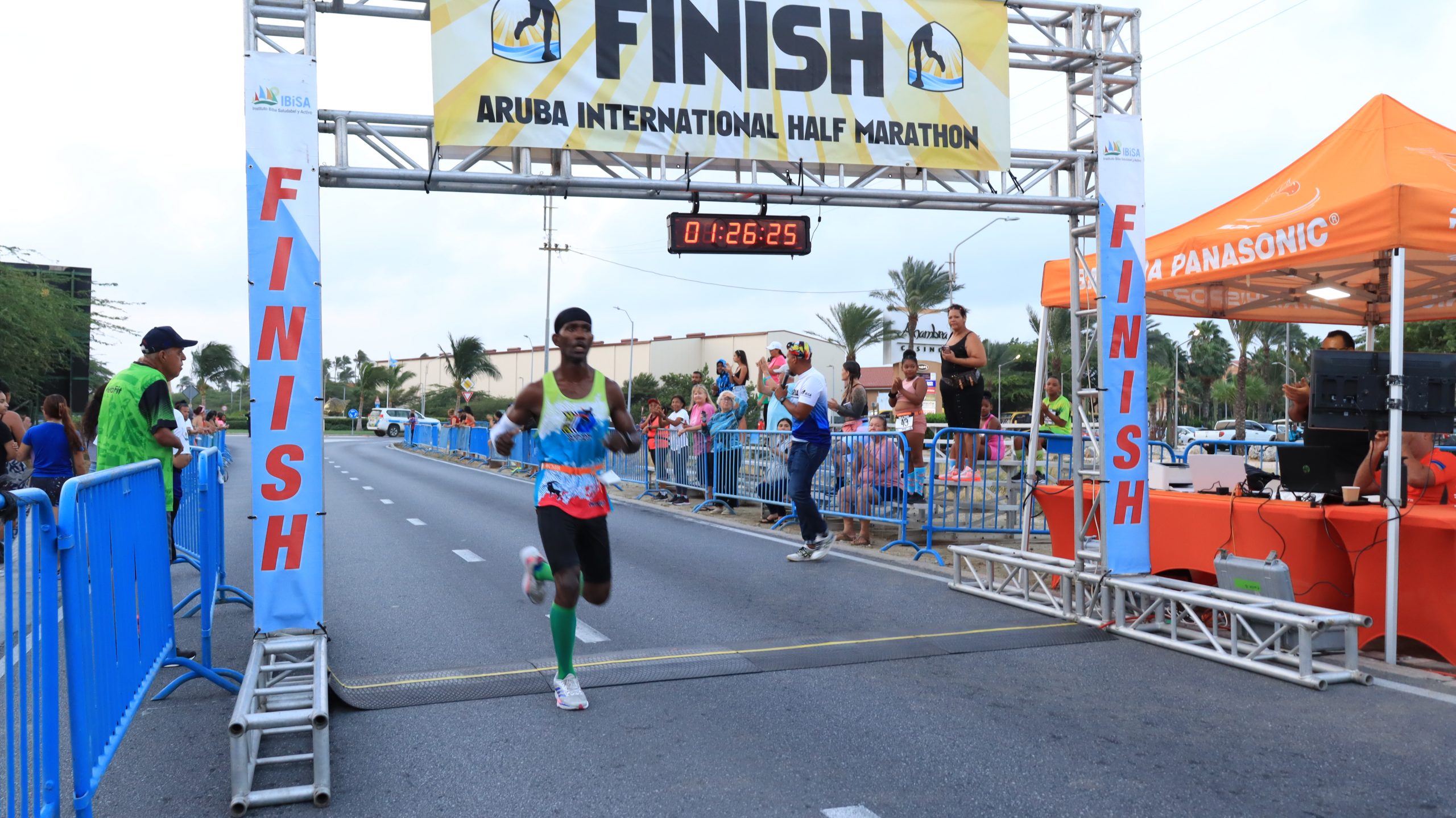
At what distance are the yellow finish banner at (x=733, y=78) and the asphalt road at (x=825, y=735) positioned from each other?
3.40 meters

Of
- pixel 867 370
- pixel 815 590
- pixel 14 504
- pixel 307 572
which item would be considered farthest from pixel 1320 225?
pixel 867 370

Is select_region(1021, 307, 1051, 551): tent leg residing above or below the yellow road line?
above

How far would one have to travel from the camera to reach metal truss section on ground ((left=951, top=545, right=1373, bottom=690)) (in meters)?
5.58

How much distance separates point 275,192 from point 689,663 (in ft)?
11.9

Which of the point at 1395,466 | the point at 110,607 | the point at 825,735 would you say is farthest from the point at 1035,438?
the point at 110,607

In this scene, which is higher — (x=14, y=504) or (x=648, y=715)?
(x=14, y=504)

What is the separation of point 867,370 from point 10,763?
72.7 metres

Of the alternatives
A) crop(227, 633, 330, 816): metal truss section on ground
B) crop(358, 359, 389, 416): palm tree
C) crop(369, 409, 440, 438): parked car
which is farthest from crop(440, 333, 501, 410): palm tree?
crop(227, 633, 330, 816): metal truss section on ground

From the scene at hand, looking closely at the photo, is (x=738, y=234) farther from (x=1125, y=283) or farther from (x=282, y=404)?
(x=282, y=404)

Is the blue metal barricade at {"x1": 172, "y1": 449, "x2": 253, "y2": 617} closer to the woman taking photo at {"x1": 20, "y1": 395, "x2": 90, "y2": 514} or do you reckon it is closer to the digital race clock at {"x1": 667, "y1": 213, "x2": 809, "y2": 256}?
the woman taking photo at {"x1": 20, "y1": 395, "x2": 90, "y2": 514}

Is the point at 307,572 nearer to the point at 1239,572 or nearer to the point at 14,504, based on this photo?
the point at 14,504

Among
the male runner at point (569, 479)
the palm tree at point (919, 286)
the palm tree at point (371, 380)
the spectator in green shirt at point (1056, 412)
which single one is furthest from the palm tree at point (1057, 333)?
the palm tree at point (371, 380)

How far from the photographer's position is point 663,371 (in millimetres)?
78500

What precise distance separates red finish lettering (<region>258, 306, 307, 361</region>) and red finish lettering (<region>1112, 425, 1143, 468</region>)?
18.3 feet
